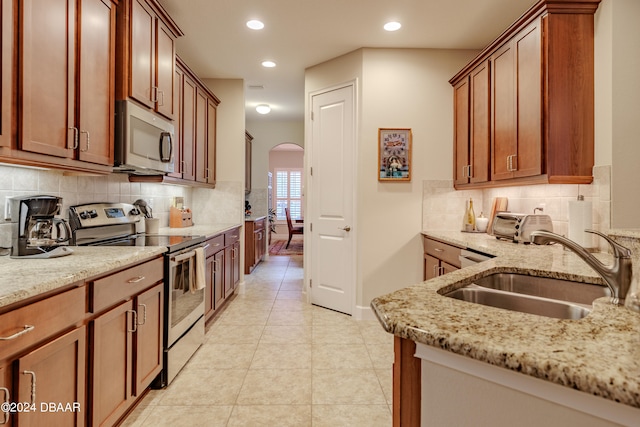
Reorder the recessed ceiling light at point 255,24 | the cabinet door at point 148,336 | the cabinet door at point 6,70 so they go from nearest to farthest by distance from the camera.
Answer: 1. the cabinet door at point 6,70
2. the cabinet door at point 148,336
3. the recessed ceiling light at point 255,24

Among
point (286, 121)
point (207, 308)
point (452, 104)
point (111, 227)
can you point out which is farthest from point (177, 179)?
point (286, 121)

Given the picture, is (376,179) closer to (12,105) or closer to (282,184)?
(12,105)

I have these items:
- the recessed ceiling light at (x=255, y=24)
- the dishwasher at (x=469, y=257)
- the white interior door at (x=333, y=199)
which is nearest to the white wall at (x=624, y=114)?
the dishwasher at (x=469, y=257)

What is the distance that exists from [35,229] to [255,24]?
2470 millimetres

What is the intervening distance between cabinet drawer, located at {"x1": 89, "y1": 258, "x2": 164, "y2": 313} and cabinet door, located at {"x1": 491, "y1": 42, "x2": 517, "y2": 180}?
253 centimetres

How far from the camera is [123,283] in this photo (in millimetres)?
1793

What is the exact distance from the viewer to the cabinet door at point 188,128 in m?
3.54

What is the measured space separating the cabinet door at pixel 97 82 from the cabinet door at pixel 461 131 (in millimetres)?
2881

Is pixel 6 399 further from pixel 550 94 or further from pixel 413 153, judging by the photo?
pixel 413 153

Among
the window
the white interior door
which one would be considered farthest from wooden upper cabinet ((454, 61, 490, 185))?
the window

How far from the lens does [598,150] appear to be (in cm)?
226

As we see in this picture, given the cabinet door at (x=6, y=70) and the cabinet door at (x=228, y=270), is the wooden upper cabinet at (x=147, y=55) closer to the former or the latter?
the cabinet door at (x=6, y=70)

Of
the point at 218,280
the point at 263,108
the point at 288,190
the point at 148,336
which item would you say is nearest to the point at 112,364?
the point at 148,336

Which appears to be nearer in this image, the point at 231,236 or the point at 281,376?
the point at 281,376
